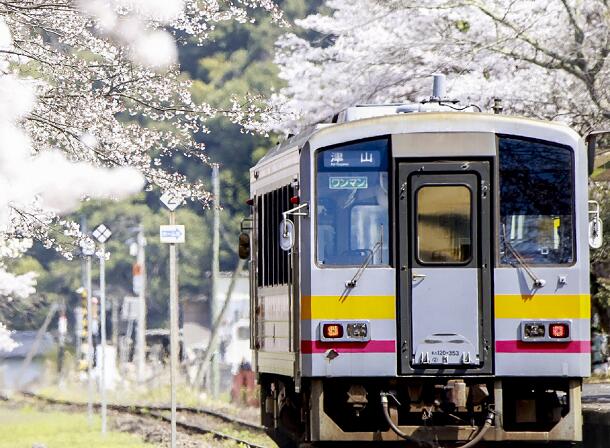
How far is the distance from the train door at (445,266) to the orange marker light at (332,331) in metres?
0.47

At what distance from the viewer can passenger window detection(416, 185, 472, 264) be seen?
12.6 m

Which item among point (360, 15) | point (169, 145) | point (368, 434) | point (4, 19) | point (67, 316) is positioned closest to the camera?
point (368, 434)

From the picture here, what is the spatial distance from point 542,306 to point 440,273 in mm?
820

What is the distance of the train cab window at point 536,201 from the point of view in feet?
41.6

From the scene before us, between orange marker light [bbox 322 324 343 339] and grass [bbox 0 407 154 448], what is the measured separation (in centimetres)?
1135

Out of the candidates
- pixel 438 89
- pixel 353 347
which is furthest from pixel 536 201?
pixel 438 89

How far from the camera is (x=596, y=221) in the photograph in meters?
12.9

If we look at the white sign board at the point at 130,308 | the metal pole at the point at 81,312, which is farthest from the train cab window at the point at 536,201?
the white sign board at the point at 130,308

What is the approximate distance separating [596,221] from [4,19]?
579 centimetres

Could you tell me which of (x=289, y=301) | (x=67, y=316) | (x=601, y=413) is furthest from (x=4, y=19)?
(x=67, y=316)

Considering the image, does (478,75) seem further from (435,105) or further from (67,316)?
(67,316)

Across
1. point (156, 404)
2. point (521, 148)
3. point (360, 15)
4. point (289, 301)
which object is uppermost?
point (360, 15)

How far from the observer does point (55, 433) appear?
93.7ft

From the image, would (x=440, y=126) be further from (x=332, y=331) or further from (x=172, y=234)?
(x=172, y=234)
